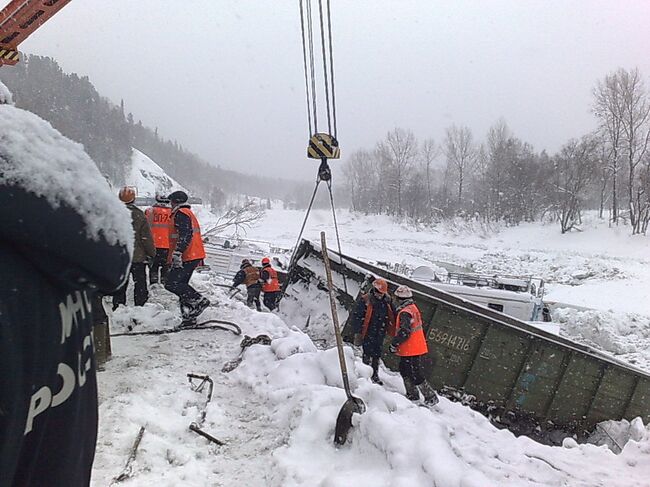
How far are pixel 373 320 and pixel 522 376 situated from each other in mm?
2631

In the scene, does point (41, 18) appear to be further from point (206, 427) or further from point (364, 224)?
point (364, 224)

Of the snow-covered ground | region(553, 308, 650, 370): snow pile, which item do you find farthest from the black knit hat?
region(553, 308, 650, 370): snow pile

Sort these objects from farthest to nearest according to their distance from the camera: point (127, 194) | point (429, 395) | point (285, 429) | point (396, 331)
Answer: point (127, 194)
point (396, 331)
point (429, 395)
point (285, 429)

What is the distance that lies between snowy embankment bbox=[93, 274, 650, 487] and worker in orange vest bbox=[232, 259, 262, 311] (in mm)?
4754

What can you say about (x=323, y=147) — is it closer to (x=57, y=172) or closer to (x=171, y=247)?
(x=171, y=247)

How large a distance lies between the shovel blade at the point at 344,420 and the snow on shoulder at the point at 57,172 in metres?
3.25

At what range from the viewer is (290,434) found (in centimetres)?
409

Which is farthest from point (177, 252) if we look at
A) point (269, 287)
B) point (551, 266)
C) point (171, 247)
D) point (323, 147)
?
point (551, 266)

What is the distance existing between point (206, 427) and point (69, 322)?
347 cm

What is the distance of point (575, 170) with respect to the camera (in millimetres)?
43188

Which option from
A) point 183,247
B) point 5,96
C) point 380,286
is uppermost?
point 5,96

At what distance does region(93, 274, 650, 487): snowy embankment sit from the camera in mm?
3463

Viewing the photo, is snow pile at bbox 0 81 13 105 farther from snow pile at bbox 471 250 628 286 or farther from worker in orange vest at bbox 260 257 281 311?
snow pile at bbox 471 250 628 286

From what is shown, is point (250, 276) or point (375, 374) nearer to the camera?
point (375, 374)
